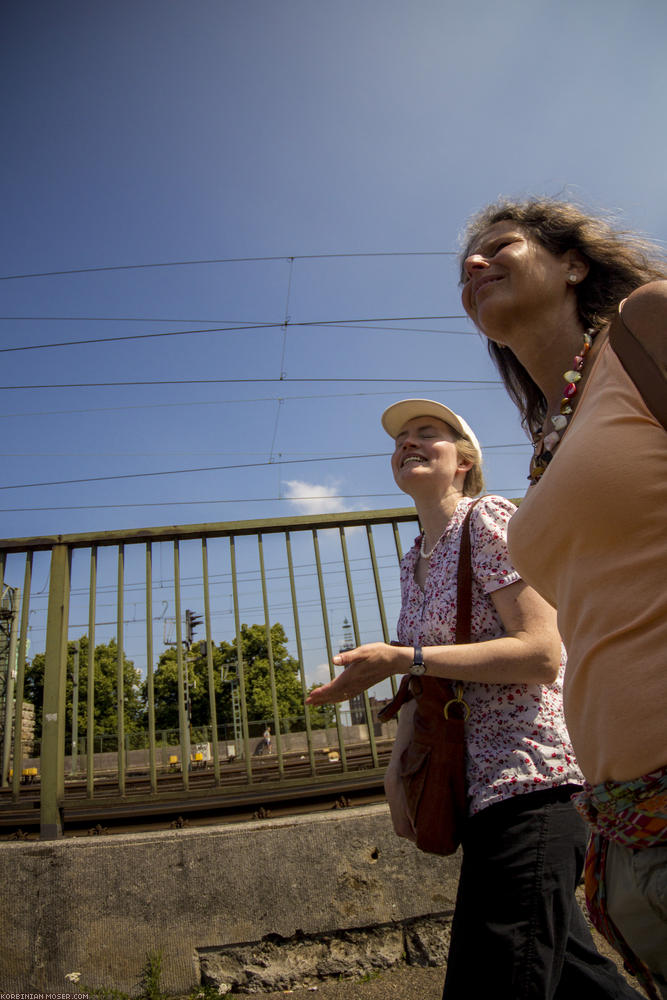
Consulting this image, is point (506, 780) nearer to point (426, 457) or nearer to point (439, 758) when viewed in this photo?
point (439, 758)

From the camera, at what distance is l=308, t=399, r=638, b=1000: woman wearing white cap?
1.47m

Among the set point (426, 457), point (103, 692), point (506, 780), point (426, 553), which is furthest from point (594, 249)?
point (103, 692)

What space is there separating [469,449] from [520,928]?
153cm

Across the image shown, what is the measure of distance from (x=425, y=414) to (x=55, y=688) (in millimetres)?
2400

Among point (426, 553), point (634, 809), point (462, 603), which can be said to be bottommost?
point (634, 809)

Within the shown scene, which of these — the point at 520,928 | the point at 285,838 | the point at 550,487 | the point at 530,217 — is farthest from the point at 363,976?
the point at 530,217

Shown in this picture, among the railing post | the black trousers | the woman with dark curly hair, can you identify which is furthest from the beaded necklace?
the railing post

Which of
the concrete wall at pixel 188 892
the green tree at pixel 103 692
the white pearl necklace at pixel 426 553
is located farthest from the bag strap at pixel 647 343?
the green tree at pixel 103 692

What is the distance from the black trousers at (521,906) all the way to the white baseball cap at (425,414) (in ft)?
4.27

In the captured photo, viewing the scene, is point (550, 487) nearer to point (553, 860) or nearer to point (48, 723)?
point (553, 860)

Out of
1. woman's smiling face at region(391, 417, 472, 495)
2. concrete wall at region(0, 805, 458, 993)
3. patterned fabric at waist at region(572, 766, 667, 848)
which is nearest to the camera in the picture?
patterned fabric at waist at region(572, 766, 667, 848)

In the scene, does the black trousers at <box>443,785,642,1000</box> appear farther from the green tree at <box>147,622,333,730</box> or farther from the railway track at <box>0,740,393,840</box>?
the green tree at <box>147,622,333,730</box>

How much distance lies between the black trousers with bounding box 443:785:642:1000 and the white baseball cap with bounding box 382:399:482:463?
1300 mm

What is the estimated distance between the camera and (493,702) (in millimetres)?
1716
